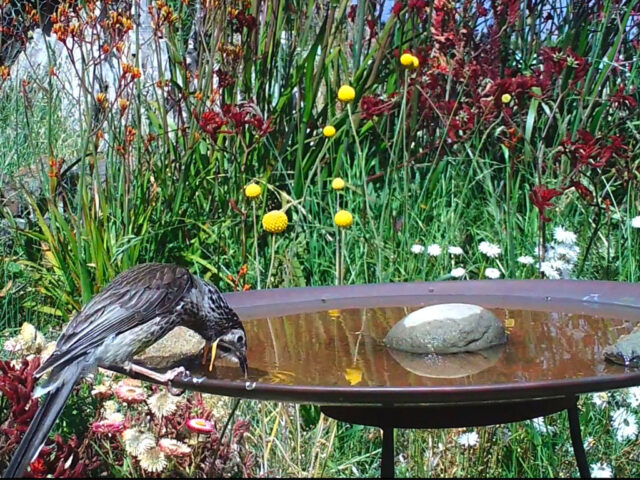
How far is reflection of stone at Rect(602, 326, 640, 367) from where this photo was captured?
222 centimetres

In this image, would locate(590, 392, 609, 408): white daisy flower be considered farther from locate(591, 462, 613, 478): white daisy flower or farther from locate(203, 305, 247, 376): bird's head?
locate(203, 305, 247, 376): bird's head

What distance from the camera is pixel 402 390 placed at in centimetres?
178

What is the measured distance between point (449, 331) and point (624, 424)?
1.45 metres

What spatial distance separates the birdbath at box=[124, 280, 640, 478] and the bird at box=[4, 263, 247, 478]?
0.09 m

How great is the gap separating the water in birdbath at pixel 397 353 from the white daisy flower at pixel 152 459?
0.43 m

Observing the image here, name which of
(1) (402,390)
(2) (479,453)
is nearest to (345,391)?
(1) (402,390)

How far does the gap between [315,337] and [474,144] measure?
3.05 metres

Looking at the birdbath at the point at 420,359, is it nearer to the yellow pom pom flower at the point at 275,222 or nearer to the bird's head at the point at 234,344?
the bird's head at the point at 234,344

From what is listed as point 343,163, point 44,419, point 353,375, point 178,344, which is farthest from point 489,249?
point 44,419

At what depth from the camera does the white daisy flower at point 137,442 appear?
287 cm

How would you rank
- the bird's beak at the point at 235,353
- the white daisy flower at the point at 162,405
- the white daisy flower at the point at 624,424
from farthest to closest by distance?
the white daisy flower at the point at 624,424, the white daisy flower at the point at 162,405, the bird's beak at the point at 235,353

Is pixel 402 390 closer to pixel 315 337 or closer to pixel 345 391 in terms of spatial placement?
pixel 345 391

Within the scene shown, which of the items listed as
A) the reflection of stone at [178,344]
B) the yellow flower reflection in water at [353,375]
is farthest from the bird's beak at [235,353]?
the reflection of stone at [178,344]

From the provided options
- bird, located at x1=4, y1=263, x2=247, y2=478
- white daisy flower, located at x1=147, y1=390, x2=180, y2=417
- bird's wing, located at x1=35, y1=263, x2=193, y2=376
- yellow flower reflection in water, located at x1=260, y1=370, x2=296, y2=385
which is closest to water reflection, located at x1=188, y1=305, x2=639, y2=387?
yellow flower reflection in water, located at x1=260, y1=370, x2=296, y2=385
